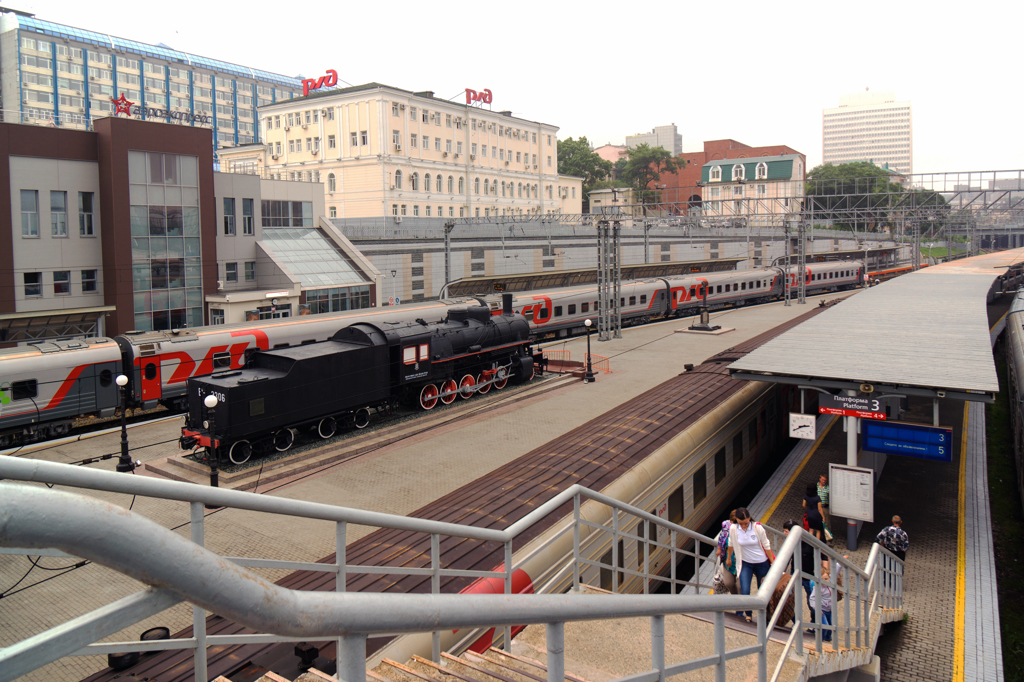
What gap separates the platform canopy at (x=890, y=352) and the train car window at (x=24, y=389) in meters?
19.8

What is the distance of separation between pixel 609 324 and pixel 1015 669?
2951 centimetres

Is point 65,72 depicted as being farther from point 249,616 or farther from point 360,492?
point 249,616

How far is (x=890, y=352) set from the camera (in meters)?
18.1

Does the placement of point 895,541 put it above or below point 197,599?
below

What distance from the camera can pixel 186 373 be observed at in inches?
937

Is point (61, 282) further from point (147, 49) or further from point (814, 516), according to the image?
point (147, 49)

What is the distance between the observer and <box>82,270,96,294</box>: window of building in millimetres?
33719

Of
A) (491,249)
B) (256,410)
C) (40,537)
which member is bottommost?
(256,410)

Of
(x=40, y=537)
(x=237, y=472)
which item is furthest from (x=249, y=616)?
(x=237, y=472)

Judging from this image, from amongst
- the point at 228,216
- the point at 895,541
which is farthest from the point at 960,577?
the point at 228,216

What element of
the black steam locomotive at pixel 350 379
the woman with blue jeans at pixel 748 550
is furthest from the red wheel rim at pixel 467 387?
the woman with blue jeans at pixel 748 550

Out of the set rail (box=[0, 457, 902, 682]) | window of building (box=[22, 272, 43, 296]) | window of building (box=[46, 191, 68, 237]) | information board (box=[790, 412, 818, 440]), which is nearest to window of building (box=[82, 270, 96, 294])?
window of building (box=[22, 272, 43, 296])

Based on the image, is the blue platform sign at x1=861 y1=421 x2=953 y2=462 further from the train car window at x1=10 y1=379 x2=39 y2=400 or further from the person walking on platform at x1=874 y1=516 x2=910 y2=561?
the train car window at x1=10 y1=379 x2=39 y2=400

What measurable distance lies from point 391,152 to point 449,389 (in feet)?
157
